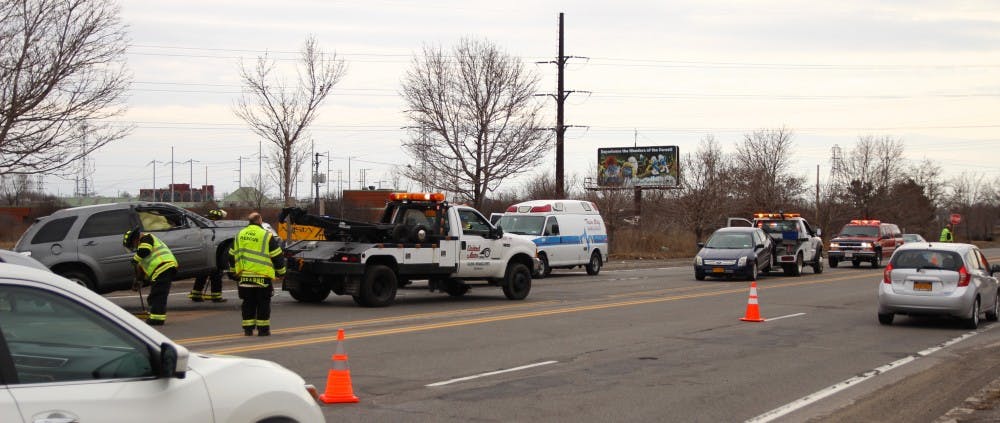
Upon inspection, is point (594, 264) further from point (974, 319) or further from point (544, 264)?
point (974, 319)

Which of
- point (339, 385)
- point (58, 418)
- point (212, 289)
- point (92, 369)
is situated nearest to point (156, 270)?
point (212, 289)

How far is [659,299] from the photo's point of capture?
22859 mm

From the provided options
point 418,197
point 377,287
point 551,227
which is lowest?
point 377,287

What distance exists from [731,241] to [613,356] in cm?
1906

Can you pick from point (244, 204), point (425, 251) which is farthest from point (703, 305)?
point (244, 204)

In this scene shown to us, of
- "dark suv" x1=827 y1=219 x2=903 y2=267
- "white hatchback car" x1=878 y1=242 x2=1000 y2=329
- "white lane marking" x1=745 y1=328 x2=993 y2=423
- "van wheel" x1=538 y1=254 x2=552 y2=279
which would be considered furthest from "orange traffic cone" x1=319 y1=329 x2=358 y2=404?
"dark suv" x1=827 y1=219 x2=903 y2=267

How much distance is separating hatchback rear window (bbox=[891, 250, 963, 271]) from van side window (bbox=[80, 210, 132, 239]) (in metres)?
14.1

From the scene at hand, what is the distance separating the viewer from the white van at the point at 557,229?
3097 cm

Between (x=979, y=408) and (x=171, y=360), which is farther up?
(x=171, y=360)

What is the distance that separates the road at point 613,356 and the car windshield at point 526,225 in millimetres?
8330

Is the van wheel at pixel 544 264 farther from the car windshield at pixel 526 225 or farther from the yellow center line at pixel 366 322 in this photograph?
the yellow center line at pixel 366 322

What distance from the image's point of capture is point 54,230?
17141 mm

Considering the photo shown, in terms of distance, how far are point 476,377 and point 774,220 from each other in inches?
1027

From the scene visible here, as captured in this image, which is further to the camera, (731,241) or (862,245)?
(862,245)
